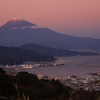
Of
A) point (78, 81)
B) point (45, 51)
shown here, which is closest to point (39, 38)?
point (45, 51)

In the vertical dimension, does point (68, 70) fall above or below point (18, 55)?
below

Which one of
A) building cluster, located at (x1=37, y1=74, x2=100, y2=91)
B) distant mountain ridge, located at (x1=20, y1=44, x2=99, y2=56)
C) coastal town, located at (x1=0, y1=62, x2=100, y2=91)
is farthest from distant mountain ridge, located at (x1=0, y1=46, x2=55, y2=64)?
building cluster, located at (x1=37, y1=74, x2=100, y2=91)

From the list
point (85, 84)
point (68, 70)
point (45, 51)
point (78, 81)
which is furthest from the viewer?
point (45, 51)

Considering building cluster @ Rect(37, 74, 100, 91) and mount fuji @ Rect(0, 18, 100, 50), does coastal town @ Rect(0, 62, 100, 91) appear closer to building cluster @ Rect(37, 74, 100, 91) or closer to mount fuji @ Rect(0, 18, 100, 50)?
building cluster @ Rect(37, 74, 100, 91)

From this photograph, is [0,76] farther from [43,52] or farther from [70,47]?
[70,47]

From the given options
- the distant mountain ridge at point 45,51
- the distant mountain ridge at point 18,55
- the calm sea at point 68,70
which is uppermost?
the distant mountain ridge at point 45,51

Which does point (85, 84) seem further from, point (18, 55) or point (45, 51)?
point (45, 51)

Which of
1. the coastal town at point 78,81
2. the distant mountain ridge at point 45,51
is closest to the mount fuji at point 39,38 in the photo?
the distant mountain ridge at point 45,51

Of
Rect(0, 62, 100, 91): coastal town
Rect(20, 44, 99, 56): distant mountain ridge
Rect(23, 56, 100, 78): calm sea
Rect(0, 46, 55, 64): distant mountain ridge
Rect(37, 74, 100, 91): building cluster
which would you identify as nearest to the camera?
Rect(37, 74, 100, 91): building cluster

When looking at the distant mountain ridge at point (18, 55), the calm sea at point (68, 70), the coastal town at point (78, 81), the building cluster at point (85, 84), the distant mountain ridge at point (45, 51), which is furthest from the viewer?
the distant mountain ridge at point (45, 51)

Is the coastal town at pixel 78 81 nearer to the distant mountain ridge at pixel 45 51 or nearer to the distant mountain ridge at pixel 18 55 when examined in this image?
the distant mountain ridge at pixel 18 55

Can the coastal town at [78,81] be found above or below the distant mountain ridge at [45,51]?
below
